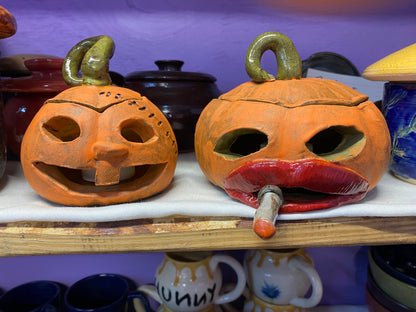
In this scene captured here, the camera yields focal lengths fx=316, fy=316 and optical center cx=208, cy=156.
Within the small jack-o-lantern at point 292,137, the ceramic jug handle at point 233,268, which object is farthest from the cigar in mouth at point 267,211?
the ceramic jug handle at point 233,268

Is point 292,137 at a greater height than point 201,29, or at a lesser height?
lesser

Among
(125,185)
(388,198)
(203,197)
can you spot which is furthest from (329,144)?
(125,185)

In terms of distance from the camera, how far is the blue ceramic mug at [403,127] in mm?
584

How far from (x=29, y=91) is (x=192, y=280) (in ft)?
1.77

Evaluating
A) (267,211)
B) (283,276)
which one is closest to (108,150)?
(267,211)

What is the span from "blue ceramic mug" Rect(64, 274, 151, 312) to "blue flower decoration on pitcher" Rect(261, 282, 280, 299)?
332mm

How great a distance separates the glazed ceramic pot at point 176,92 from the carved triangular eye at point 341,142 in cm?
29

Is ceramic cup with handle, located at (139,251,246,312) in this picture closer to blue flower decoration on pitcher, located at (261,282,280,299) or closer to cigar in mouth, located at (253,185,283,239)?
blue flower decoration on pitcher, located at (261,282,280,299)

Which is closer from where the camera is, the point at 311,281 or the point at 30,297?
the point at 311,281

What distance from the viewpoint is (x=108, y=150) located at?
45 cm

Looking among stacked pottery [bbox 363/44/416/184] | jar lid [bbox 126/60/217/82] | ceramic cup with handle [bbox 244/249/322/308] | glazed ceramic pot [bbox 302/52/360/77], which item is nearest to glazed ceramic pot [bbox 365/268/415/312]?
ceramic cup with handle [bbox 244/249/322/308]

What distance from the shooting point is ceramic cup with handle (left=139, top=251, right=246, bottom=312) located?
0.69 metres

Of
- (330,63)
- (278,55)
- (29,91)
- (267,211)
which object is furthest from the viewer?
(330,63)

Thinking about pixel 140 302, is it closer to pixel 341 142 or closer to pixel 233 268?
pixel 233 268
